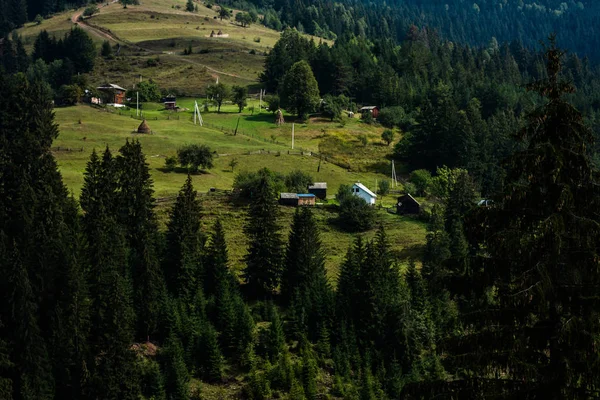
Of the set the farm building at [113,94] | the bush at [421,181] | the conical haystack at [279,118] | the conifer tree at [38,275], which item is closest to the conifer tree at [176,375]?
the conifer tree at [38,275]

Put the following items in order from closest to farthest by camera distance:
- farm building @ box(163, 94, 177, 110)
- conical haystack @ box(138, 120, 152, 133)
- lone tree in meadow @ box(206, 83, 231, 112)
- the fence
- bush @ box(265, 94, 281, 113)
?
the fence
conical haystack @ box(138, 120, 152, 133)
bush @ box(265, 94, 281, 113)
lone tree in meadow @ box(206, 83, 231, 112)
farm building @ box(163, 94, 177, 110)

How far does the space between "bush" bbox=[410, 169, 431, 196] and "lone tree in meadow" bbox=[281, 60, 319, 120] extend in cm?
3306

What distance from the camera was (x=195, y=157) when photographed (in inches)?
3789

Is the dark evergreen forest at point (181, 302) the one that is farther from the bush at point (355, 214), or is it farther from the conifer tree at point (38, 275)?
the bush at point (355, 214)

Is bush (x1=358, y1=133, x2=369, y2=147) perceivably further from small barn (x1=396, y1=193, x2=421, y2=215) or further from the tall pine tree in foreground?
the tall pine tree in foreground

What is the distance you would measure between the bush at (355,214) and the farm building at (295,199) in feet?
12.3

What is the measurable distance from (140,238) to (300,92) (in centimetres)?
7241

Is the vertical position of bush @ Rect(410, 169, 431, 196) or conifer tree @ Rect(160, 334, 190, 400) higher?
bush @ Rect(410, 169, 431, 196)

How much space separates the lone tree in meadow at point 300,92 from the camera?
135 meters

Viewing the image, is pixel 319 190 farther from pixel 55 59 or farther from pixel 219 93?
pixel 55 59

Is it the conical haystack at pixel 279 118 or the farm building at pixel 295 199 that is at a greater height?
the conical haystack at pixel 279 118

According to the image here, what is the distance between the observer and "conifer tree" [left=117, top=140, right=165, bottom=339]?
61906 millimetres

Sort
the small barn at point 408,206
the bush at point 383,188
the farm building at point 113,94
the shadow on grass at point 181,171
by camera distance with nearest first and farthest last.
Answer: the small barn at point 408,206 → the shadow on grass at point 181,171 → the bush at point 383,188 → the farm building at point 113,94

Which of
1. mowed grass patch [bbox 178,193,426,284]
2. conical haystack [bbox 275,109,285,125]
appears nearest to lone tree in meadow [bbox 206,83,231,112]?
conical haystack [bbox 275,109,285,125]
